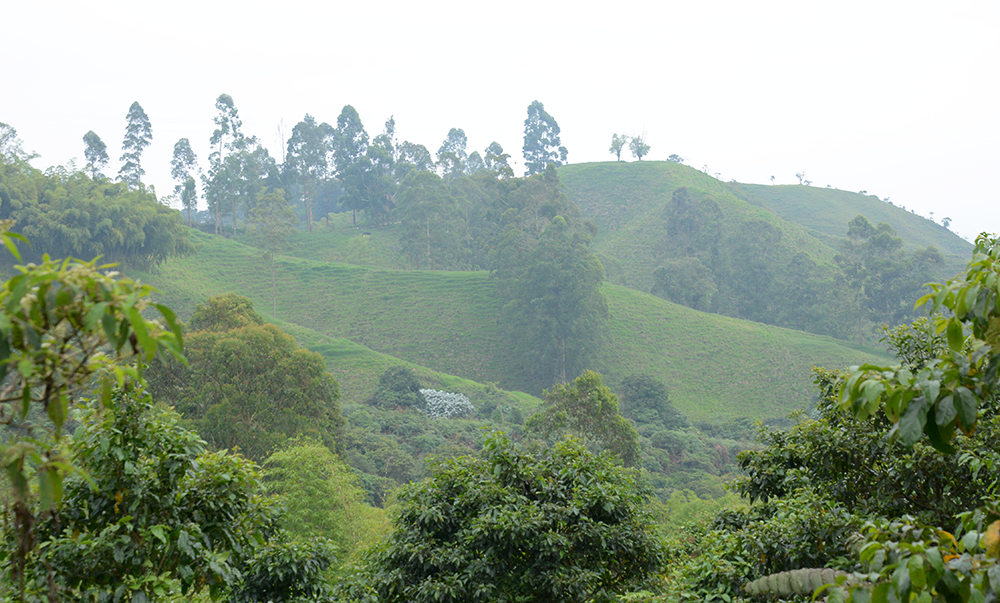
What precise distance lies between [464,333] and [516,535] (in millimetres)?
43692

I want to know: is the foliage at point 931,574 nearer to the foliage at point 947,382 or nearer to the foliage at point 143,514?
the foliage at point 947,382

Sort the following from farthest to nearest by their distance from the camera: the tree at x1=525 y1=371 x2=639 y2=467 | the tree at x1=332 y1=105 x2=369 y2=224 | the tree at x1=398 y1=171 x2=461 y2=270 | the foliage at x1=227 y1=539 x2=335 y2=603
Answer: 1. the tree at x1=332 y1=105 x2=369 y2=224
2. the tree at x1=398 y1=171 x2=461 y2=270
3. the tree at x1=525 y1=371 x2=639 y2=467
4. the foliage at x1=227 y1=539 x2=335 y2=603

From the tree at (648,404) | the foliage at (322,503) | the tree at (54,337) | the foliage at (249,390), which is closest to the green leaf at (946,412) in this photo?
the tree at (54,337)

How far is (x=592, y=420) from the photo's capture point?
22.6 m

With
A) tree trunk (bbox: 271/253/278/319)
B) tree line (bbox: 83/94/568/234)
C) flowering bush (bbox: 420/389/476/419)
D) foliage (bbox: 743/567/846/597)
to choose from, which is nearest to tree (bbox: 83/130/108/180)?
tree line (bbox: 83/94/568/234)

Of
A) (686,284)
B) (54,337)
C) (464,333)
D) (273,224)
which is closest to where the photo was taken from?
(54,337)

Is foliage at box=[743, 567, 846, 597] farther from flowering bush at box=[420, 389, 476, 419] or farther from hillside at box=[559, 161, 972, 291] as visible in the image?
hillside at box=[559, 161, 972, 291]

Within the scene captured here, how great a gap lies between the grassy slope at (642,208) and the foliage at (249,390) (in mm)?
50066

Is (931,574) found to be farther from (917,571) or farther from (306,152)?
(306,152)

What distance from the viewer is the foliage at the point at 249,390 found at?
2003 cm

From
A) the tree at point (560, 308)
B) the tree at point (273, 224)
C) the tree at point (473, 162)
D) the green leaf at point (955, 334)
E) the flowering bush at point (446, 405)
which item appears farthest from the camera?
the tree at point (473, 162)

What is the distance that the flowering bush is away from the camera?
3269 centimetres

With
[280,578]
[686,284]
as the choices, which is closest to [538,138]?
[686,284]

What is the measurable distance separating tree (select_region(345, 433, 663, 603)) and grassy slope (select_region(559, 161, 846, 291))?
60377 mm
